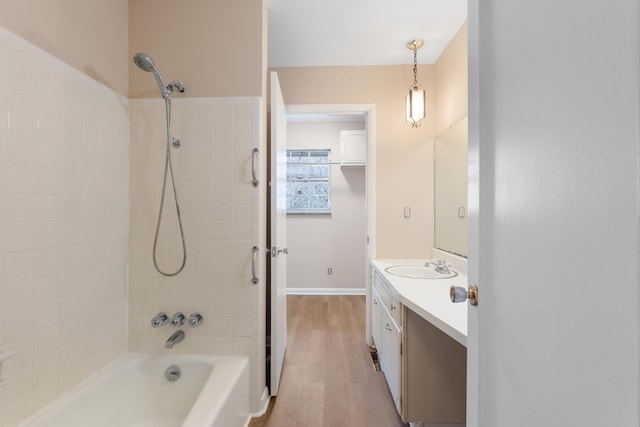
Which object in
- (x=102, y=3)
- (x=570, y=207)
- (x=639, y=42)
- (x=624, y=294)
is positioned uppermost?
(x=102, y=3)

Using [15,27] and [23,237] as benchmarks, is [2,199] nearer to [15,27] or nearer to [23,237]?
[23,237]

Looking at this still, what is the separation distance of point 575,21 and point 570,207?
11.9 inches

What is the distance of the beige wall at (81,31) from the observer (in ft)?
3.51

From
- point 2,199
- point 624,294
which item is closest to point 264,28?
point 2,199

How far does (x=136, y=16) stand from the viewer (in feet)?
5.40

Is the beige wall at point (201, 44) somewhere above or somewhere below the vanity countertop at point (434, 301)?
above

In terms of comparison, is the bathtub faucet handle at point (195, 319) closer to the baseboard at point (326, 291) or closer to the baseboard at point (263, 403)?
the baseboard at point (263, 403)

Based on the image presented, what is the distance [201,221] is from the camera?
63.7 inches

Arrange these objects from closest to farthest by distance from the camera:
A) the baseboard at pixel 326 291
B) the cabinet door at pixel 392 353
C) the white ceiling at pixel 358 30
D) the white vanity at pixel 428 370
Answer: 1. the white vanity at pixel 428 370
2. the cabinet door at pixel 392 353
3. the white ceiling at pixel 358 30
4. the baseboard at pixel 326 291

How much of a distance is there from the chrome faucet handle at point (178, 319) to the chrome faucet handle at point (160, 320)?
40 mm

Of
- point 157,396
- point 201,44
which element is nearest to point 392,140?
point 201,44

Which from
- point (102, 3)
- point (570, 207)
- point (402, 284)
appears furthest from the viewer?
point (402, 284)

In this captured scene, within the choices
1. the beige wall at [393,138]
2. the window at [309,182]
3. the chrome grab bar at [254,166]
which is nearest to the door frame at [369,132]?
the beige wall at [393,138]

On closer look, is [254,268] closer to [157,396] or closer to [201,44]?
[157,396]
